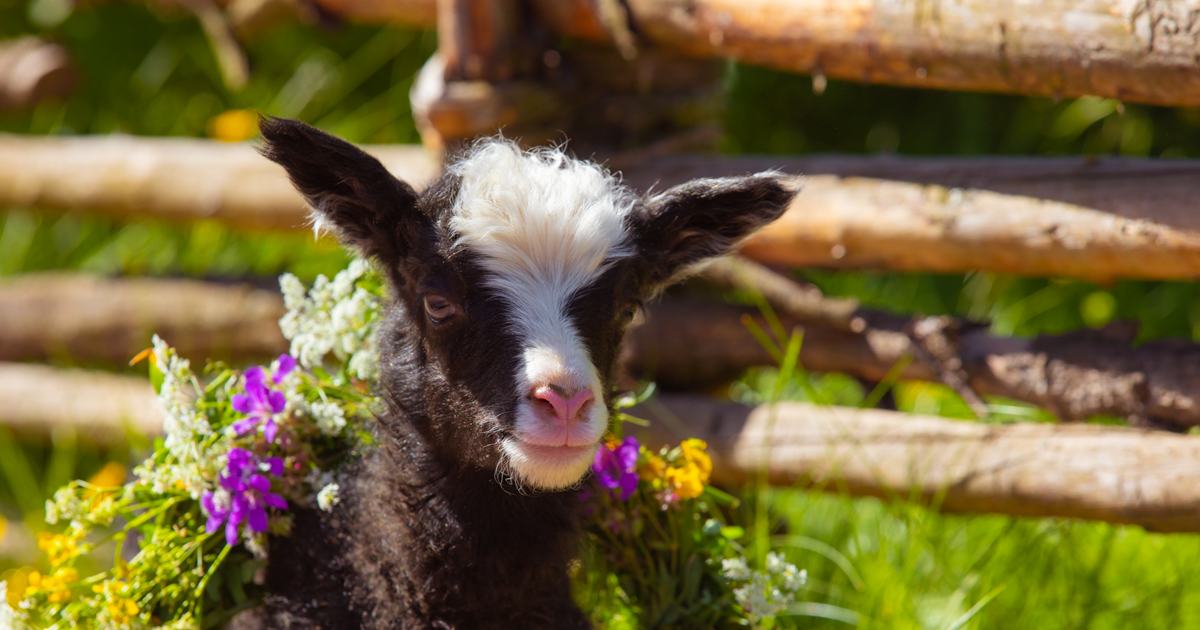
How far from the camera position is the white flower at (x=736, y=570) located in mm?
2754

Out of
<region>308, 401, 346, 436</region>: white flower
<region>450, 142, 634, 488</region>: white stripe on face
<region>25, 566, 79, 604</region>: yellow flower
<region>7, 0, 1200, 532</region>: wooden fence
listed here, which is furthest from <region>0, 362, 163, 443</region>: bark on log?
<region>450, 142, 634, 488</region>: white stripe on face

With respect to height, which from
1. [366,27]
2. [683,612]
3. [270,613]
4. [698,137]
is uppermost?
[366,27]

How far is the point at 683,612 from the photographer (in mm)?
2785

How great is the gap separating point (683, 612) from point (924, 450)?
1117 millimetres

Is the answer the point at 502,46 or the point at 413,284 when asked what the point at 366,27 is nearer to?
the point at 502,46

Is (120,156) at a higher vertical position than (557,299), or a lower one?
higher

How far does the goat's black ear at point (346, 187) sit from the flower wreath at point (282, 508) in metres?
0.35

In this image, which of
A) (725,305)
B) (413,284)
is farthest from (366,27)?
(413,284)

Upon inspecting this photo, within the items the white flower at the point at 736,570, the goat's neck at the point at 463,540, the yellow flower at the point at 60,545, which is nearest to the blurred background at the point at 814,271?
the white flower at the point at 736,570

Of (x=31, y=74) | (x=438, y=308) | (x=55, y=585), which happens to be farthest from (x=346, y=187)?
(x=31, y=74)

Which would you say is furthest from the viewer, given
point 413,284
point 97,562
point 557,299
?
point 97,562

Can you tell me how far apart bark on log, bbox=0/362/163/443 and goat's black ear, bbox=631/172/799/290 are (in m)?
3.26

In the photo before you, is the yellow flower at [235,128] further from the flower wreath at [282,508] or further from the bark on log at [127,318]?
the flower wreath at [282,508]

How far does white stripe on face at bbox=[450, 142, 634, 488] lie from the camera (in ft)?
7.29
